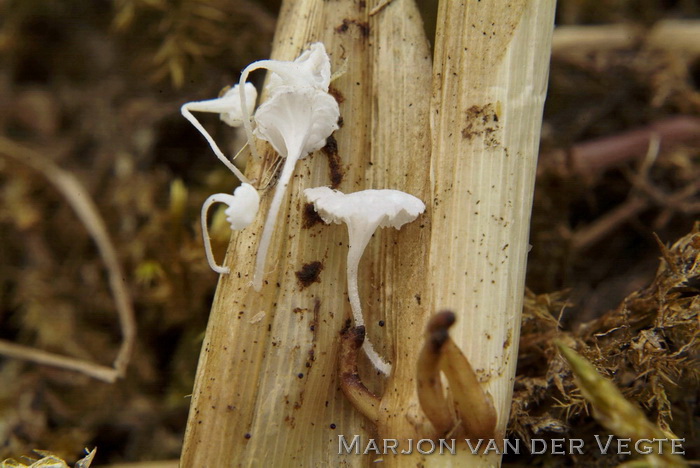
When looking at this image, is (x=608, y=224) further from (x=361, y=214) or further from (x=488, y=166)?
(x=361, y=214)

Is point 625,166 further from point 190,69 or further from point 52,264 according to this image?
point 52,264

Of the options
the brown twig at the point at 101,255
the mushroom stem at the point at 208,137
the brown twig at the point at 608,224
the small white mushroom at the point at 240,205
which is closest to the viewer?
the small white mushroom at the point at 240,205

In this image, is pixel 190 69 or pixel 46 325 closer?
pixel 46 325

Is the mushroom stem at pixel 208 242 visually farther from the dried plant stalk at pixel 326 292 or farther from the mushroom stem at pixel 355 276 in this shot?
the mushroom stem at pixel 355 276

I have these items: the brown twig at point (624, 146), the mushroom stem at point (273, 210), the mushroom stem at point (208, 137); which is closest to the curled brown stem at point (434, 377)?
the mushroom stem at point (273, 210)

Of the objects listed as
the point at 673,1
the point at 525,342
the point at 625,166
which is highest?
the point at 673,1

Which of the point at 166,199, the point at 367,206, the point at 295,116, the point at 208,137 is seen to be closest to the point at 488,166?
the point at 367,206

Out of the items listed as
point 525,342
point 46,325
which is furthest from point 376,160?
point 46,325
